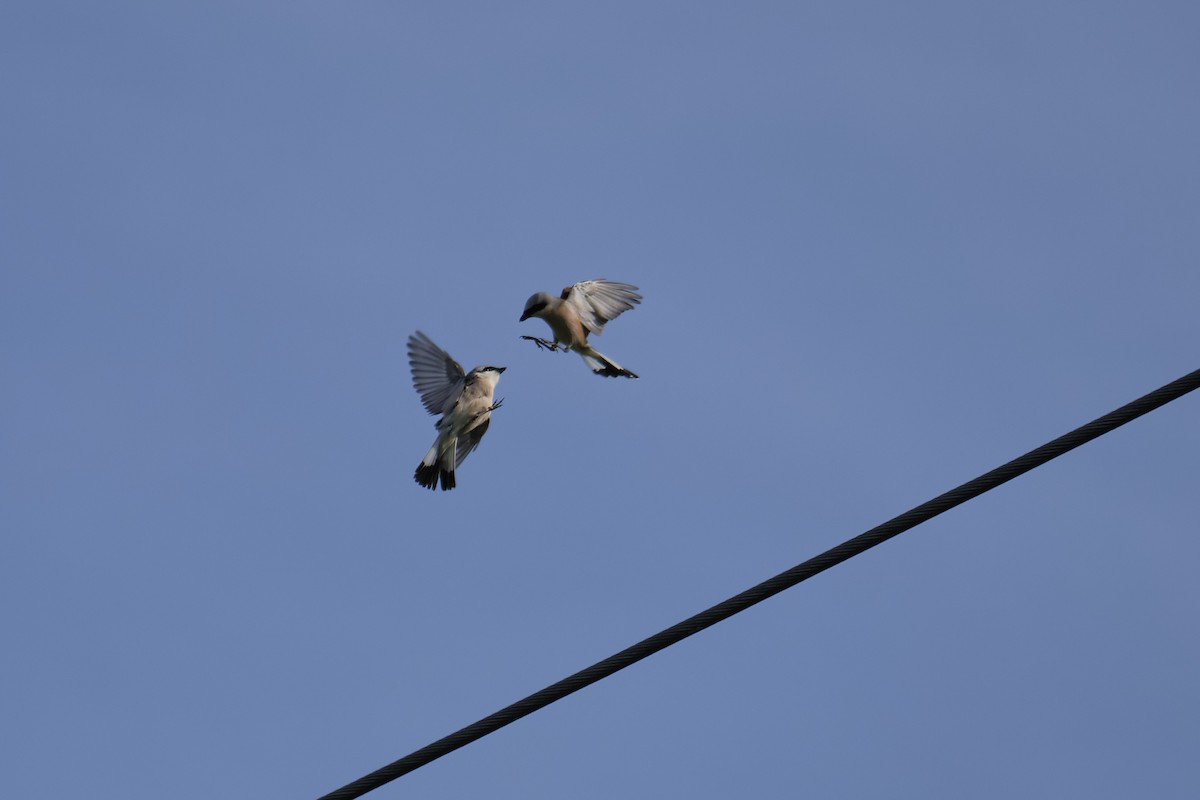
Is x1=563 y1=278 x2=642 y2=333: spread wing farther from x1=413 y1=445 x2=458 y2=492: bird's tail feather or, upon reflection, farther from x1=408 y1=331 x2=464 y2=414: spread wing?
x1=413 y1=445 x2=458 y2=492: bird's tail feather

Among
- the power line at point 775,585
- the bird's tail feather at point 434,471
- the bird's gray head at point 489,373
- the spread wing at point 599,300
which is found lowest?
the power line at point 775,585

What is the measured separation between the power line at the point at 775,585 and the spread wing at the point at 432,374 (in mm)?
7537

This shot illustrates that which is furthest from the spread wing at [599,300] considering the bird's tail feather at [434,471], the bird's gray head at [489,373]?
the bird's tail feather at [434,471]

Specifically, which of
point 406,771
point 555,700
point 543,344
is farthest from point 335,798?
point 543,344

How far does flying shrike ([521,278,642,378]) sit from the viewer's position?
12.8 m

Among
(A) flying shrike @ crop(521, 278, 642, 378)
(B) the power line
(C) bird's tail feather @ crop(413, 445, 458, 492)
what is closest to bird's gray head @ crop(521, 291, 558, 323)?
(A) flying shrike @ crop(521, 278, 642, 378)

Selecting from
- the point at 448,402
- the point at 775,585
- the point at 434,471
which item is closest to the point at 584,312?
the point at 448,402

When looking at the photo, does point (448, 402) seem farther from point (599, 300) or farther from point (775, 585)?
point (775, 585)

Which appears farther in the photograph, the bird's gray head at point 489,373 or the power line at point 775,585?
the bird's gray head at point 489,373

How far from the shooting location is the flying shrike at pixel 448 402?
519 inches

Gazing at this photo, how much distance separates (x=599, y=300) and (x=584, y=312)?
201mm

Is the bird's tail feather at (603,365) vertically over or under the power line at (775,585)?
over

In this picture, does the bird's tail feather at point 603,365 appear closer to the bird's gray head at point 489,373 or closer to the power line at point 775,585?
the bird's gray head at point 489,373

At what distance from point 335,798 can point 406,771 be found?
27cm
